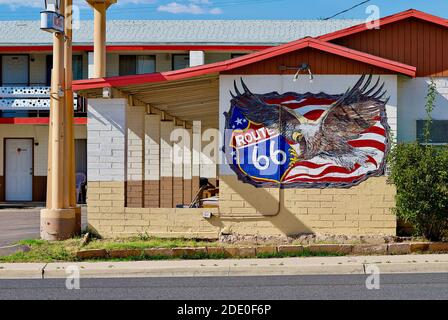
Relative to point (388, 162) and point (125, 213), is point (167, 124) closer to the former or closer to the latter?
point (125, 213)

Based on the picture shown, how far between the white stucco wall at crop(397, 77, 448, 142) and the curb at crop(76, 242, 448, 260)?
2419mm

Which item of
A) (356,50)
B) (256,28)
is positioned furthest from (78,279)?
(256,28)

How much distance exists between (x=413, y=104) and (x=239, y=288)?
251 inches

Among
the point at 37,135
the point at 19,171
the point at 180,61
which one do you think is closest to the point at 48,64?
the point at 37,135

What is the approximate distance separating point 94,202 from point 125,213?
677 millimetres

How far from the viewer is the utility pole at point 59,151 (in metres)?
14.8

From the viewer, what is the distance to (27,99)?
28.7 metres

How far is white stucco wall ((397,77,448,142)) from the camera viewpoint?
14898mm

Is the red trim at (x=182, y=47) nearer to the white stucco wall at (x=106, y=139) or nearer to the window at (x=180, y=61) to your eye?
the window at (x=180, y=61)

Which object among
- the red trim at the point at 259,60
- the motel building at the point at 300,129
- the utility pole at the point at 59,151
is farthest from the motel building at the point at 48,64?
the red trim at the point at 259,60

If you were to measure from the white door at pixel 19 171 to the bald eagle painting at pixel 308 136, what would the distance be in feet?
55.4

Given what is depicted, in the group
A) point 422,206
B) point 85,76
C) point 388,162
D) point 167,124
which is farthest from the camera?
point 85,76

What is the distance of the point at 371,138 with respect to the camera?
577 inches

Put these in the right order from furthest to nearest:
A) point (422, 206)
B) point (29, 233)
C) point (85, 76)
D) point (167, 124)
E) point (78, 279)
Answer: point (85, 76) → point (167, 124) → point (29, 233) → point (422, 206) → point (78, 279)
